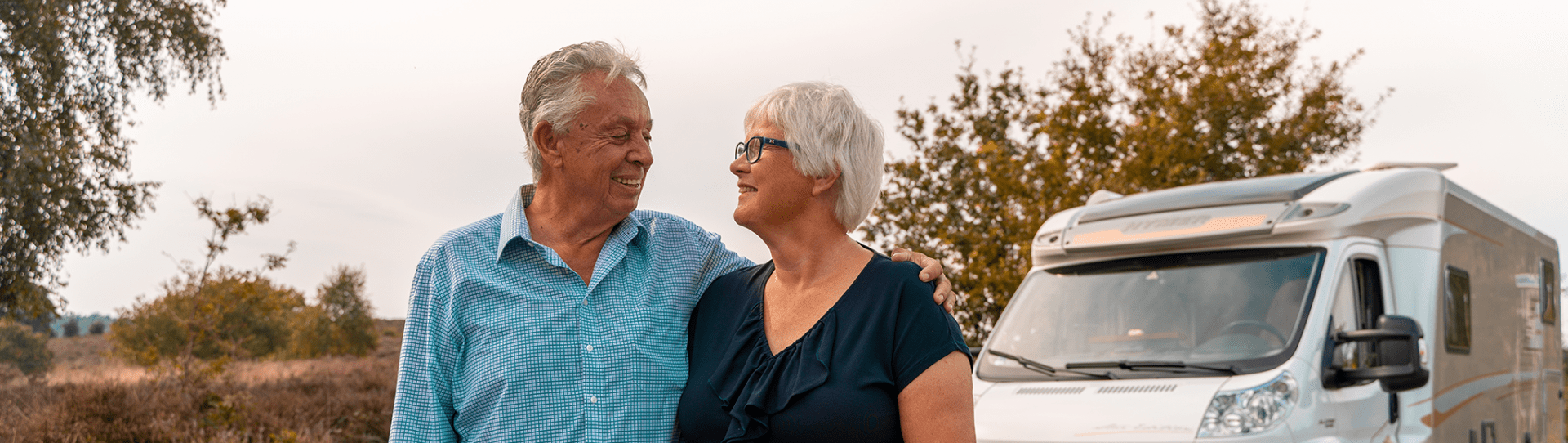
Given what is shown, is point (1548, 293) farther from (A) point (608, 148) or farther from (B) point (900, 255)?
(A) point (608, 148)

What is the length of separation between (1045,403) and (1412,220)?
241cm

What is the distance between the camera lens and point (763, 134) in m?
2.37

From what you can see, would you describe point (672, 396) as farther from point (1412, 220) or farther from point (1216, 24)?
point (1216, 24)

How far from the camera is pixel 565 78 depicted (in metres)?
2.45

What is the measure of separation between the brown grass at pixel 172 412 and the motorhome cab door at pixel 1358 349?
7.09 meters

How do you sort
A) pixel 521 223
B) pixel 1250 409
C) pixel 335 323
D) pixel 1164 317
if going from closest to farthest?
pixel 521 223 < pixel 1250 409 < pixel 1164 317 < pixel 335 323

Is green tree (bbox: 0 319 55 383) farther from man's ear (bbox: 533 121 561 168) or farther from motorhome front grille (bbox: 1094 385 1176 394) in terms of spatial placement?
man's ear (bbox: 533 121 561 168)

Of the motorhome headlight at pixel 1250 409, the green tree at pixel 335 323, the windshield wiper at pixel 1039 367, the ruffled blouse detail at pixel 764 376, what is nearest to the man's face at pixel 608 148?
the ruffled blouse detail at pixel 764 376

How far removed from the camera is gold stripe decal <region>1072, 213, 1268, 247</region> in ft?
17.2

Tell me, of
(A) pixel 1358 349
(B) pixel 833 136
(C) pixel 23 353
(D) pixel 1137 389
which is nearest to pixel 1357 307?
(A) pixel 1358 349

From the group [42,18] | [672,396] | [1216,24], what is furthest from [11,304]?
[1216,24]

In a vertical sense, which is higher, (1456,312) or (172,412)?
(1456,312)

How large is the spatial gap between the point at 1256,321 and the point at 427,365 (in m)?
4.05

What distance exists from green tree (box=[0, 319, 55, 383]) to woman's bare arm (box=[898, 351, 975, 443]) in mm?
13482
